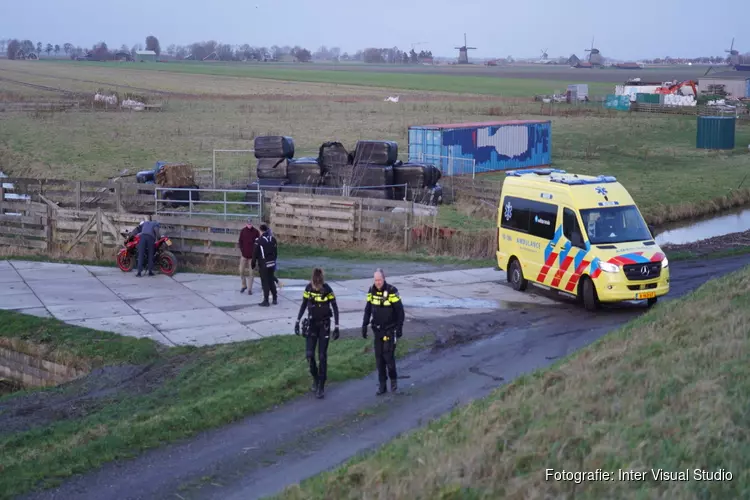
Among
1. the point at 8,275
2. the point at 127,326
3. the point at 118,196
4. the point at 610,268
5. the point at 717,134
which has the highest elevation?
the point at 717,134

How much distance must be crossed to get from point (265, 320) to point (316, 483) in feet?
27.4

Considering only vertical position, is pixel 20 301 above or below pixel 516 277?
below

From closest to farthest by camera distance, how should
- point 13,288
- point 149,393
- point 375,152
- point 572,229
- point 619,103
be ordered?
1. point 149,393
2. point 572,229
3. point 13,288
4. point 375,152
5. point 619,103

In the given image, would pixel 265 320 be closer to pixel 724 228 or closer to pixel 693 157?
pixel 724 228

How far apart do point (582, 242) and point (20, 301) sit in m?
10.8

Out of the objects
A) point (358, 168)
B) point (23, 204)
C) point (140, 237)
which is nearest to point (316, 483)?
point (140, 237)

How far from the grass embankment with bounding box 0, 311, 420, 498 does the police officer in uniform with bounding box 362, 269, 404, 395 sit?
1.13 metres

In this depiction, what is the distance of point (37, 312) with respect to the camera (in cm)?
1706

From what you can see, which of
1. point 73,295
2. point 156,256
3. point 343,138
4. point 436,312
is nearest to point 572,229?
point 436,312

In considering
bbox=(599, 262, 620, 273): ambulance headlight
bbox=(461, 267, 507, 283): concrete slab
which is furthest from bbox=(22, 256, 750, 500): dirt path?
bbox=(461, 267, 507, 283): concrete slab

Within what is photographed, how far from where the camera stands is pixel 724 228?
109 ft

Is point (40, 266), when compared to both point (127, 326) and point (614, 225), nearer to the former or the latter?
point (127, 326)

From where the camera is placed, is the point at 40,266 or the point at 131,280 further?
the point at 40,266

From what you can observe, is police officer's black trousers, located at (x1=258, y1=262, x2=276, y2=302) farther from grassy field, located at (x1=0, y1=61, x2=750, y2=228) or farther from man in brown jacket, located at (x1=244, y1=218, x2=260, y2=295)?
grassy field, located at (x1=0, y1=61, x2=750, y2=228)
